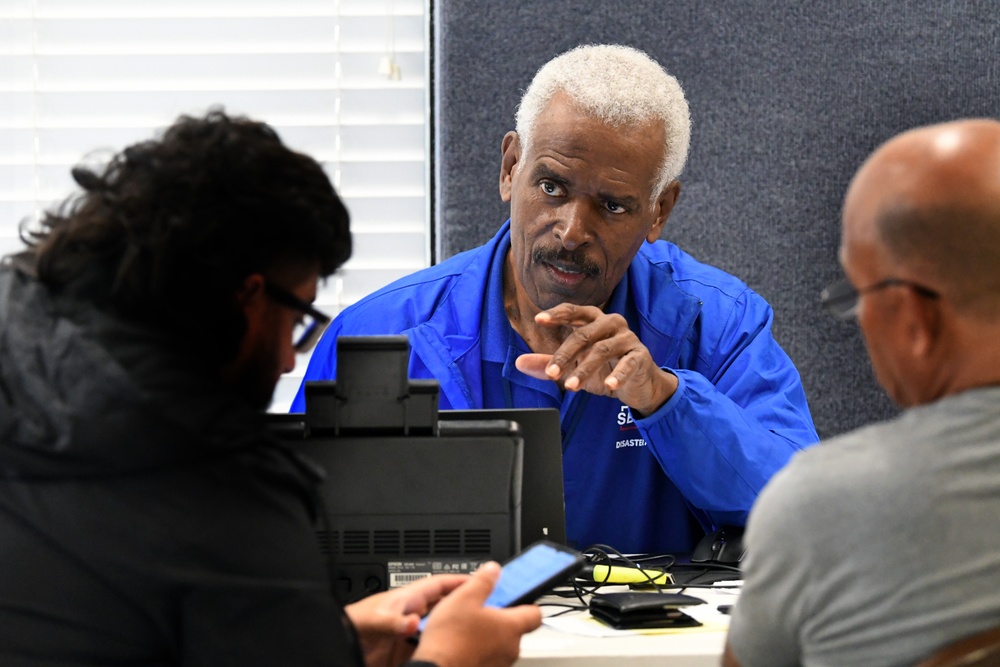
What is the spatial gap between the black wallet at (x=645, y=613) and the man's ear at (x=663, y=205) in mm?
808

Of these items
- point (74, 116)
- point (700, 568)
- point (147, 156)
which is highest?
point (74, 116)

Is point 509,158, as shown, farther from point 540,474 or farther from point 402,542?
point 402,542

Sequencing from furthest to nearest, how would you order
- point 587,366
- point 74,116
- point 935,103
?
point 74,116 → point 935,103 → point 587,366

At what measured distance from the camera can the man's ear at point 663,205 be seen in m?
1.89

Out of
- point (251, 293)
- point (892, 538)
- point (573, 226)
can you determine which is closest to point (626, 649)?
point (892, 538)

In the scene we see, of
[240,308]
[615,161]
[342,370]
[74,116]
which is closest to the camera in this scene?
[240,308]

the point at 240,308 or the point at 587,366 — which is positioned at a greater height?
the point at 240,308

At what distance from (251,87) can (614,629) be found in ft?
5.73

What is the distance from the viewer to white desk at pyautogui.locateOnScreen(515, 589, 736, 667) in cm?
114

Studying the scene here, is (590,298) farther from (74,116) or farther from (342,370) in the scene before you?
(74,116)

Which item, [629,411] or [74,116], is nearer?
[629,411]

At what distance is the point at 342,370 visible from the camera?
48.2 inches

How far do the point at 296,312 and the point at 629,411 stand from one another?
35.5 inches

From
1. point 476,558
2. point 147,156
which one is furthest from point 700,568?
point 147,156
